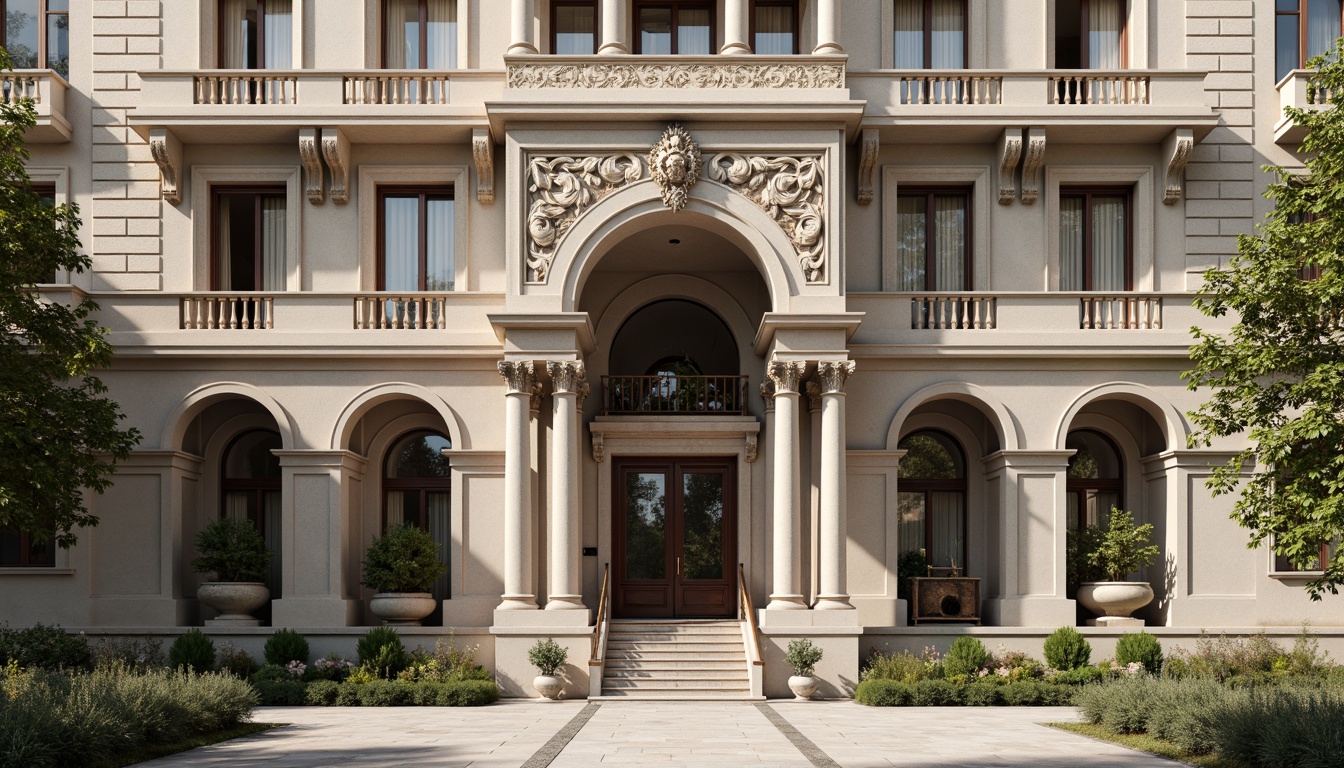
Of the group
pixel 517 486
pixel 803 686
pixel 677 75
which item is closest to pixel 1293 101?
pixel 677 75

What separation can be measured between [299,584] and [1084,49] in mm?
19102

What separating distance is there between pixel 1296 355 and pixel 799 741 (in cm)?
928

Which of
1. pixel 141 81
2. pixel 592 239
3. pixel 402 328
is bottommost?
pixel 402 328

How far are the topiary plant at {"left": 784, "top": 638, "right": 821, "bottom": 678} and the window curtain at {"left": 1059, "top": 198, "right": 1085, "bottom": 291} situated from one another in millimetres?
9246

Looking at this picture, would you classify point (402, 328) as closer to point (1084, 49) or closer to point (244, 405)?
point (244, 405)

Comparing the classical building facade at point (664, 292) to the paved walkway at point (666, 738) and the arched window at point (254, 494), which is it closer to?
the arched window at point (254, 494)

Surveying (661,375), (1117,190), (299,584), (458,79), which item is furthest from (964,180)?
(299,584)

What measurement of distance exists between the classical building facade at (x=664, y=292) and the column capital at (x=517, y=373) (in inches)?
2.7

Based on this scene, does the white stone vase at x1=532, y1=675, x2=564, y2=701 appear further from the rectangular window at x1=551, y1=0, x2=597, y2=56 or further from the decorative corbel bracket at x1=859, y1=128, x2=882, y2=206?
the rectangular window at x1=551, y1=0, x2=597, y2=56

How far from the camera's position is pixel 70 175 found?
85.8ft

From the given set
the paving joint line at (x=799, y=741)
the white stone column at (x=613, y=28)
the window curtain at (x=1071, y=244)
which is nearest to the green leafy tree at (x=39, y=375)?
the white stone column at (x=613, y=28)

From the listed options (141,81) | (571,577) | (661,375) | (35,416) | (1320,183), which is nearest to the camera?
(1320,183)

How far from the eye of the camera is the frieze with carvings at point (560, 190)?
24.4m

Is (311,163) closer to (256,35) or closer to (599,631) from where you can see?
(256,35)
